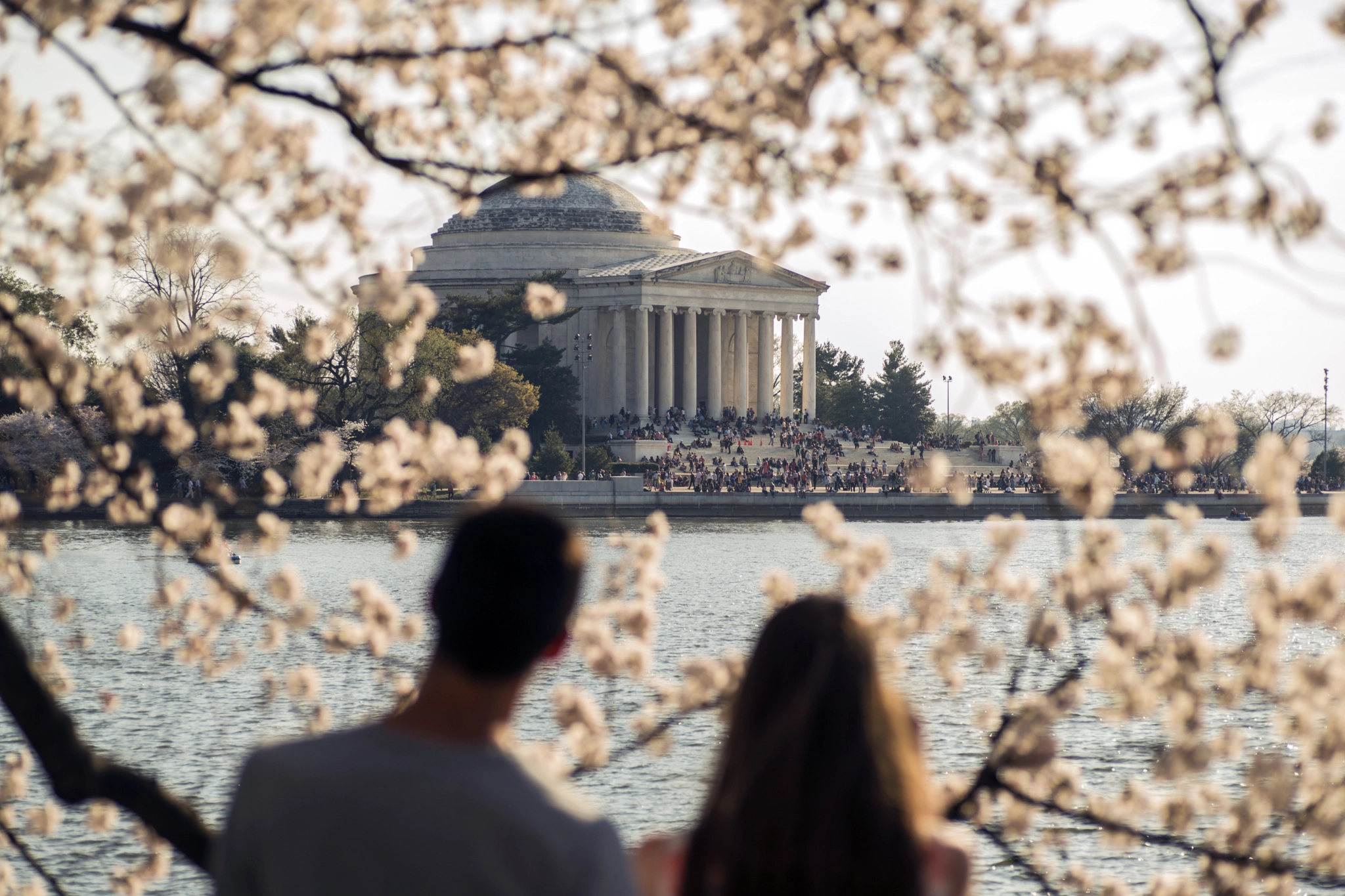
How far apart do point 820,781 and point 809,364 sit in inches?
5026

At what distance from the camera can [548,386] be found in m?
110

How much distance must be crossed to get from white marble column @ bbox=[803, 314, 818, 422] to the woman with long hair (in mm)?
120984

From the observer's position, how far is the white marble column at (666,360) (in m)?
124

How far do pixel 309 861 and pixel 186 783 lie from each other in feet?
76.3

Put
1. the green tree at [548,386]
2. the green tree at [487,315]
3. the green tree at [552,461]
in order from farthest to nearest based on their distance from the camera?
the green tree at [548,386] < the green tree at [487,315] < the green tree at [552,461]

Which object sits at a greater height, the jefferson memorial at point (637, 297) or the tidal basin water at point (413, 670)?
the jefferson memorial at point (637, 297)

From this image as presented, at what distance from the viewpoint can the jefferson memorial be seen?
12212 cm

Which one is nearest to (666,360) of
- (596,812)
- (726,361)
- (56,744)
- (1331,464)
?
(726,361)

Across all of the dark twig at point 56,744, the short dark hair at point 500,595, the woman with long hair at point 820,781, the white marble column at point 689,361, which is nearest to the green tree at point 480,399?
the white marble column at point 689,361

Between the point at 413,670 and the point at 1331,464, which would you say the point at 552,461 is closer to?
the point at 1331,464

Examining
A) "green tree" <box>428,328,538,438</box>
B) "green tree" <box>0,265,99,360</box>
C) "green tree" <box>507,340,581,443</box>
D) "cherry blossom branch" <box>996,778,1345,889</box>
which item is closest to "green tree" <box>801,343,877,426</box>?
"green tree" <box>507,340,581,443</box>

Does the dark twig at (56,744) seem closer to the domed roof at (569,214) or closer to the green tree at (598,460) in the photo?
the green tree at (598,460)

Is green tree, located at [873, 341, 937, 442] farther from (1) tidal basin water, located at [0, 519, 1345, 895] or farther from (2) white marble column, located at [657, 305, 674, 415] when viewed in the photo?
(1) tidal basin water, located at [0, 519, 1345, 895]

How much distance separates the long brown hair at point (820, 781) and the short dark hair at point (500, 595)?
1.40 ft
